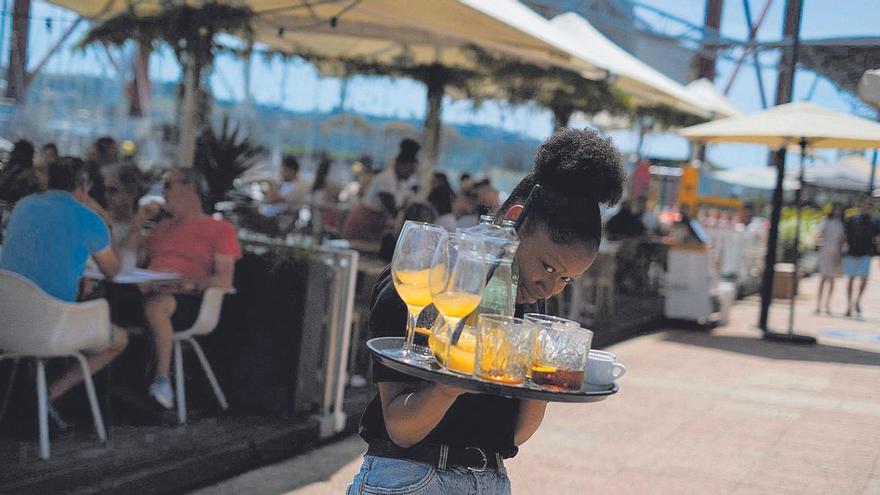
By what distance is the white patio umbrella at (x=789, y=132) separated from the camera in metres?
12.1

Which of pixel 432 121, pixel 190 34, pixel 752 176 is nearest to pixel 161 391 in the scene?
pixel 190 34

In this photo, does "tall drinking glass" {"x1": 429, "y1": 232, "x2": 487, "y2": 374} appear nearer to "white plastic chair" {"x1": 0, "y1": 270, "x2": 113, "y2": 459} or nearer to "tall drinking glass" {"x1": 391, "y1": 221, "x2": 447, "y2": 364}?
"tall drinking glass" {"x1": 391, "y1": 221, "x2": 447, "y2": 364}

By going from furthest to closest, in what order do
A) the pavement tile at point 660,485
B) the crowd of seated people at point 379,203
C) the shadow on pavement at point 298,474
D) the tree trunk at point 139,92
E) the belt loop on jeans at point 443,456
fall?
the tree trunk at point 139,92 → the crowd of seated people at point 379,203 → the pavement tile at point 660,485 → the shadow on pavement at point 298,474 → the belt loop on jeans at point 443,456

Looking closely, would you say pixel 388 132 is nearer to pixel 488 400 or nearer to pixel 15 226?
pixel 15 226

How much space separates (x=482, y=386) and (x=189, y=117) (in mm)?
7620

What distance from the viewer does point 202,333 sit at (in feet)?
20.2

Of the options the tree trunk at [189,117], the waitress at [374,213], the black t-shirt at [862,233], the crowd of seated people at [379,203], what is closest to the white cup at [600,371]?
the crowd of seated people at [379,203]

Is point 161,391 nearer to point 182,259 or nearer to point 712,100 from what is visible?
point 182,259

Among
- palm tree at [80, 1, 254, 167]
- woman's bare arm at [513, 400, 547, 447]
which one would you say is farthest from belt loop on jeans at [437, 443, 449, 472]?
palm tree at [80, 1, 254, 167]

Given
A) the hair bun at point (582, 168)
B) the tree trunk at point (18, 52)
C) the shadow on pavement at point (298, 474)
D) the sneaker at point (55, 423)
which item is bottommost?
the shadow on pavement at point (298, 474)

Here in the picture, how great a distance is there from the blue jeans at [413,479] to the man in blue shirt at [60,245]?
3687 millimetres

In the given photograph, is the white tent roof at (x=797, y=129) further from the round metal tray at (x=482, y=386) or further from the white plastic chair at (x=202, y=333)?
the round metal tray at (x=482, y=386)

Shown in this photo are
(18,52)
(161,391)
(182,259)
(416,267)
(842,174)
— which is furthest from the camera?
(842,174)

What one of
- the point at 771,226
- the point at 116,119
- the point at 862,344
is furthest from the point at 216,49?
the point at 862,344
